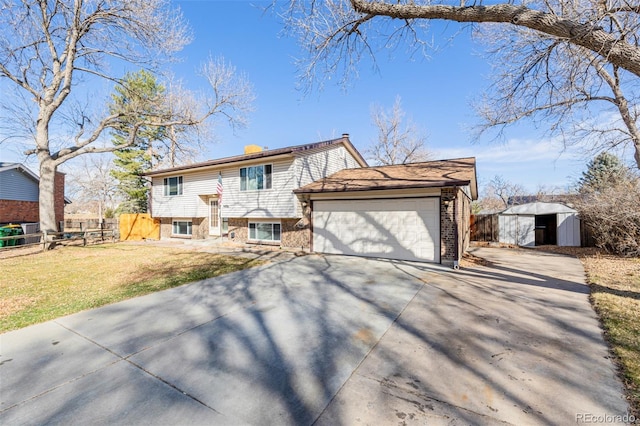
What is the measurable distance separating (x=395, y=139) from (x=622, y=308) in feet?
76.5

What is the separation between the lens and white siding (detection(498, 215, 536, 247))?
52.0 feet

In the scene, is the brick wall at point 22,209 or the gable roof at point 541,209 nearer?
the gable roof at point 541,209

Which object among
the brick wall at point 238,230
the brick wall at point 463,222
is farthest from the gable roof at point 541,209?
the brick wall at point 238,230

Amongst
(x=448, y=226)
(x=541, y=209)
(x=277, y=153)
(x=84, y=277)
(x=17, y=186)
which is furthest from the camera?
(x=17, y=186)

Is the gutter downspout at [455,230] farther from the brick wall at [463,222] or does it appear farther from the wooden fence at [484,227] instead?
the wooden fence at [484,227]

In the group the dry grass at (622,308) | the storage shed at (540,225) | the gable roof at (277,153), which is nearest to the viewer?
the dry grass at (622,308)

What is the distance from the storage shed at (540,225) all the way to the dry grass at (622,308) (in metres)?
5.75

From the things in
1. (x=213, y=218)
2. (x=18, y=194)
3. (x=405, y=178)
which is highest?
(x=18, y=194)

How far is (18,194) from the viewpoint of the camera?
18.8 meters

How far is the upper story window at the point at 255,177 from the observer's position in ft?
42.3

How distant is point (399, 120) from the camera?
2580 cm

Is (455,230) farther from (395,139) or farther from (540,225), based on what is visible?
(395,139)

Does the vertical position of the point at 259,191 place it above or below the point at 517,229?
above

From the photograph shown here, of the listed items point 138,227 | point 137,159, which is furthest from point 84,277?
point 137,159
